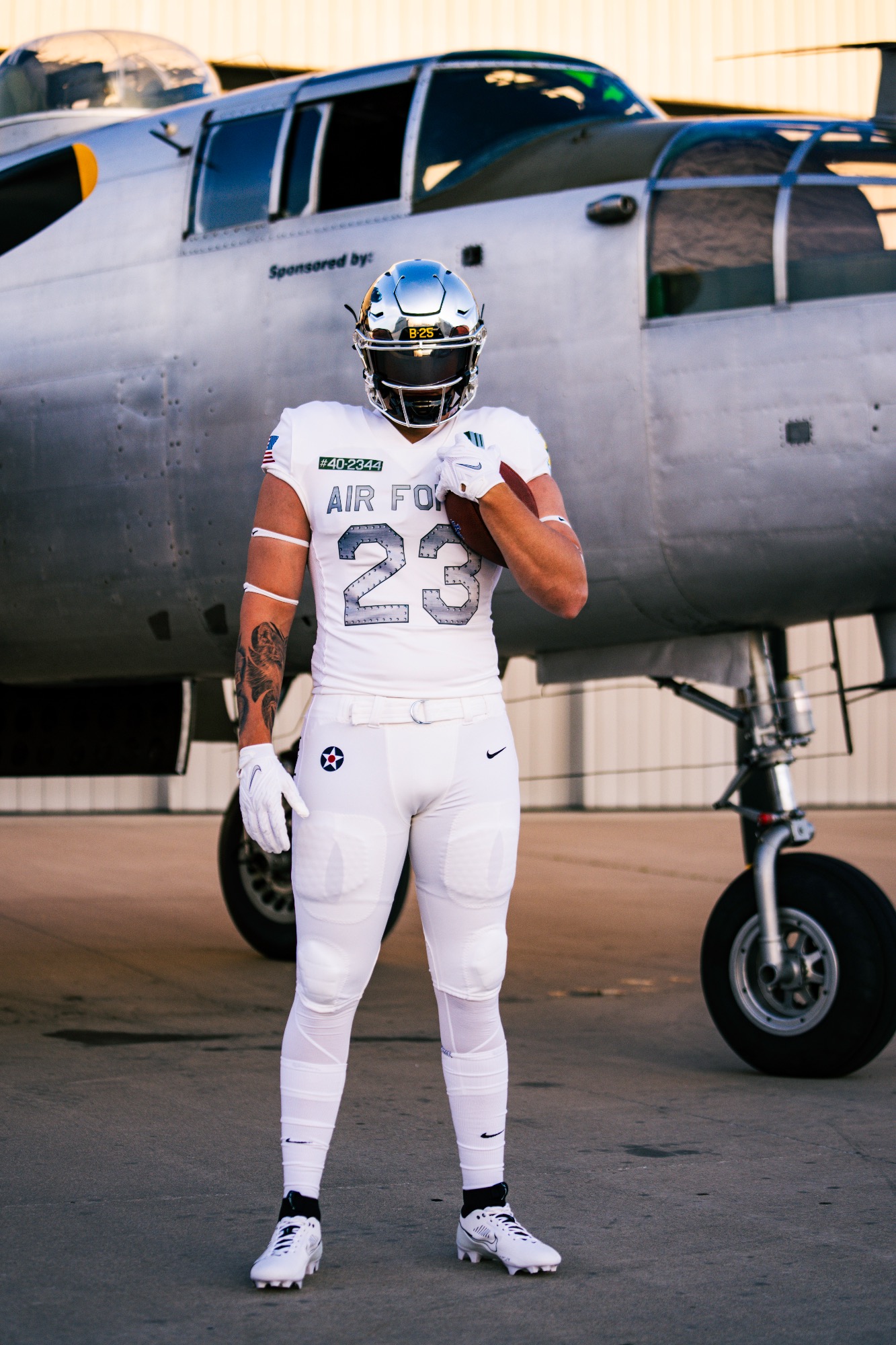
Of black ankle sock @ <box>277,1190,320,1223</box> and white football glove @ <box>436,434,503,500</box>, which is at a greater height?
white football glove @ <box>436,434,503,500</box>

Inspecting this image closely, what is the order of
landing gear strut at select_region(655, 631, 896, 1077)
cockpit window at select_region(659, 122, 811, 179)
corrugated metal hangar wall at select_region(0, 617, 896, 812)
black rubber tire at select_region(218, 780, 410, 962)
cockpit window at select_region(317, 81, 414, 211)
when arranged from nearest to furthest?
landing gear strut at select_region(655, 631, 896, 1077) < cockpit window at select_region(659, 122, 811, 179) < cockpit window at select_region(317, 81, 414, 211) < black rubber tire at select_region(218, 780, 410, 962) < corrugated metal hangar wall at select_region(0, 617, 896, 812)

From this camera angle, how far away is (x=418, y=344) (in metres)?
3.43

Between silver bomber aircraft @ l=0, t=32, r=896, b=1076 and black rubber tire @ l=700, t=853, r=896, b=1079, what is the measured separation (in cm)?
1

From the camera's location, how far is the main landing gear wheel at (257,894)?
873 centimetres

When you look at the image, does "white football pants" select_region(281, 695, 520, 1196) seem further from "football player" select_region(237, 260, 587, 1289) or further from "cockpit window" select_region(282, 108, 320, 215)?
"cockpit window" select_region(282, 108, 320, 215)

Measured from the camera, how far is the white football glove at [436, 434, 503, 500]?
328cm

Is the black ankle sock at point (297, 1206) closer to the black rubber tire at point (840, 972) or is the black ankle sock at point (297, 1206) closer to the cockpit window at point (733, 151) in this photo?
the black rubber tire at point (840, 972)

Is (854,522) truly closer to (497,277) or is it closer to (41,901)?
(497,277)

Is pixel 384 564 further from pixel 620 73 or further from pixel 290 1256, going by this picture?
pixel 620 73

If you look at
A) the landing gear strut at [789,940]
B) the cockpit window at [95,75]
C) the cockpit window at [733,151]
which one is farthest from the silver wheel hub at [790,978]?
the cockpit window at [95,75]

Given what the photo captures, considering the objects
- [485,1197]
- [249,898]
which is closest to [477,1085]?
[485,1197]

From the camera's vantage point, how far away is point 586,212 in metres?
5.45

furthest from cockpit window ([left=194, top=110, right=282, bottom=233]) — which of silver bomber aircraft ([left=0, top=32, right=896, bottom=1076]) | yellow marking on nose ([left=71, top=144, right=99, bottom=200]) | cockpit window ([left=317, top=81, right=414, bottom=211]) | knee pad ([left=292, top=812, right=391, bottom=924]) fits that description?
knee pad ([left=292, top=812, right=391, bottom=924])

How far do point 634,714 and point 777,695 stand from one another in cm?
1424
